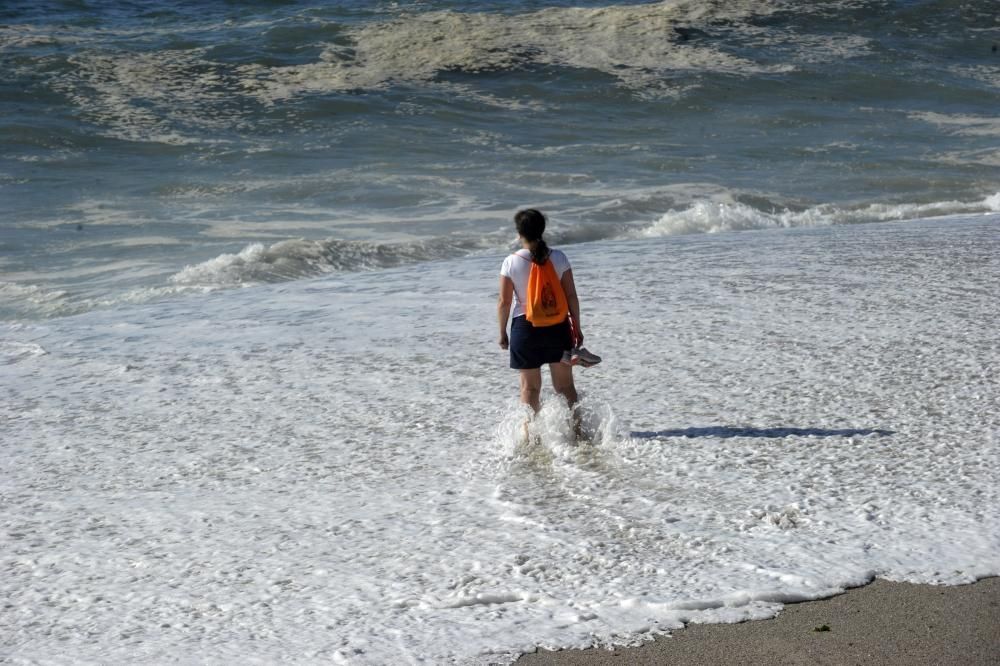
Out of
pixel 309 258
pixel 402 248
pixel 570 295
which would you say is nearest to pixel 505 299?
pixel 570 295

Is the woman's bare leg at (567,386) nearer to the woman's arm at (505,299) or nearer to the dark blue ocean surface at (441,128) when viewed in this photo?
the woman's arm at (505,299)

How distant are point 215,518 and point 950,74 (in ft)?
84.3

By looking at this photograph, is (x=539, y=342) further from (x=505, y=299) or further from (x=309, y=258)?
(x=309, y=258)

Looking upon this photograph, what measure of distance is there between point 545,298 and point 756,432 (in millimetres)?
1304

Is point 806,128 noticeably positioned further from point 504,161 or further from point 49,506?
point 49,506

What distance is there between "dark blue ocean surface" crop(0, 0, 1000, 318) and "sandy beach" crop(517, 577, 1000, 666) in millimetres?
7869

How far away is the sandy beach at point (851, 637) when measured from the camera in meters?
3.90

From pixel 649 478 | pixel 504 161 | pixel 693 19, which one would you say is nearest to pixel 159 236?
pixel 504 161

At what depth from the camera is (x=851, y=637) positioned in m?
4.03

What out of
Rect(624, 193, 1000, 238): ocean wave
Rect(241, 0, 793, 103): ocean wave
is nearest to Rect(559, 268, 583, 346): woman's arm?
Rect(624, 193, 1000, 238): ocean wave

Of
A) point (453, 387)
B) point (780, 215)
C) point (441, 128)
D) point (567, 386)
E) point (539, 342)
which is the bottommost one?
point (780, 215)

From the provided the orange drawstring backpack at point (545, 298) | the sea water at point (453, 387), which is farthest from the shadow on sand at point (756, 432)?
the orange drawstring backpack at point (545, 298)

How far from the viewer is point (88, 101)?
2183 centimetres

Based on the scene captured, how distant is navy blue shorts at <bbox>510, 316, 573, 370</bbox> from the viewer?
233 inches
